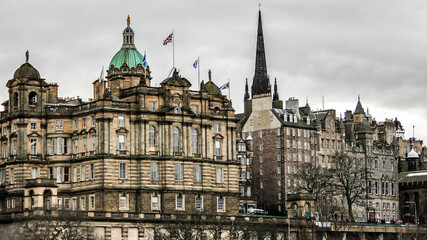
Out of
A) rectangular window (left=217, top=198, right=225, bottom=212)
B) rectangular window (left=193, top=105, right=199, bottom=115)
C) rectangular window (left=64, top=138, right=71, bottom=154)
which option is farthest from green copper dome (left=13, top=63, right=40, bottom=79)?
rectangular window (left=217, top=198, right=225, bottom=212)

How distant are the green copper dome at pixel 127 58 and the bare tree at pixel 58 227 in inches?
1370

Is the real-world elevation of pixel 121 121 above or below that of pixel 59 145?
above

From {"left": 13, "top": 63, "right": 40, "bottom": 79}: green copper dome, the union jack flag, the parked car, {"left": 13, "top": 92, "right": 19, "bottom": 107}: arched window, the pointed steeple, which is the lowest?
the parked car

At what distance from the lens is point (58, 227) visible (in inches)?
5595

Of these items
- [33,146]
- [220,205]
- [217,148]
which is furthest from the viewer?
[217,148]

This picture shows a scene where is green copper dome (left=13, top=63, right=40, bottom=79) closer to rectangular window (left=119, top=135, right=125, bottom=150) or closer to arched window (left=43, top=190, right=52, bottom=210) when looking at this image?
rectangular window (left=119, top=135, right=125, bottom=150)

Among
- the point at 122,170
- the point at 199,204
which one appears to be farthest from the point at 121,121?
the point at 199,204

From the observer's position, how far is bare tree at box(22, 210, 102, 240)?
138m

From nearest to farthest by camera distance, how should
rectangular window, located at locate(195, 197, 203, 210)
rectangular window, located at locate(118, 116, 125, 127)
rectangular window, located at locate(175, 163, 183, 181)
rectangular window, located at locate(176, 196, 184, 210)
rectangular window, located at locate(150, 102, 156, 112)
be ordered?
rectangular window, located at locate(118, 116, 125, 127), rectangular window, located at locate(176, 196, 184, 210), rectangular window, located at locate(150, 102, 156, 112), rectangular window, located at locate(175, 163, 183, 181), rectangular window, located at locate(195, 197, 203, 210)

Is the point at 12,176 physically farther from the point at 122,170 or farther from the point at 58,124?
the point at 122,170

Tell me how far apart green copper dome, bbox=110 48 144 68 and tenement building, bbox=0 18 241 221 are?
3246mm

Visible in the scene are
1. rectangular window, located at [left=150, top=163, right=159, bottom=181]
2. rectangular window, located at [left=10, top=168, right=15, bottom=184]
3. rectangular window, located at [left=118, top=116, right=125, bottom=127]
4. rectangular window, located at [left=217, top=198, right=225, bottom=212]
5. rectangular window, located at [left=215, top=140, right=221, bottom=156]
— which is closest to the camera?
rectangular window, located at [left=118, top=116, right=125, bottom=127]

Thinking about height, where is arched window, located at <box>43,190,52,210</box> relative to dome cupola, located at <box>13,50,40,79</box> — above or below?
below

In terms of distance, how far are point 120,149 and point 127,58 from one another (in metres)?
19.6
